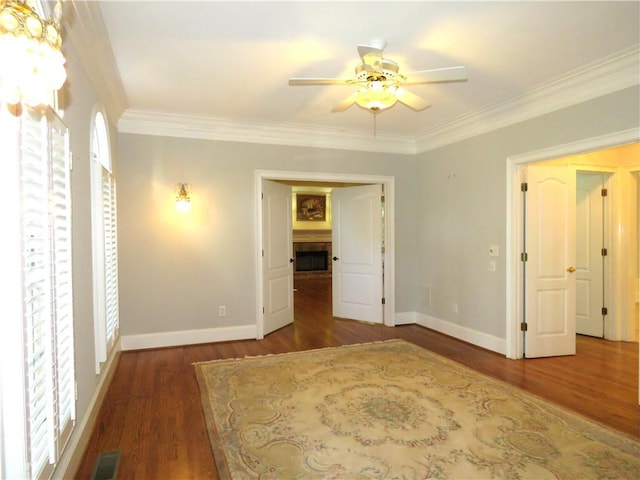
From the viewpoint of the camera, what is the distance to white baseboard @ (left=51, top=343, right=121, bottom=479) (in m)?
1.99

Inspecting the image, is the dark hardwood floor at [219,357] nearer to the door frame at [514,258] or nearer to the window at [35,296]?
the door frame at [514,258]

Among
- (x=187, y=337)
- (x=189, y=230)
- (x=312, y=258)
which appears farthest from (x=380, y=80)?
(x=312, y=258)

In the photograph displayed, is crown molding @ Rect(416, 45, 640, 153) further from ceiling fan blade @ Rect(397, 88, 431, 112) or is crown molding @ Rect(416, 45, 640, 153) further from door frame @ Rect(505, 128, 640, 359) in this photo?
ceiling fan blade @ Rect(397, 88, 431, 112)

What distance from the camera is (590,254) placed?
4988mm

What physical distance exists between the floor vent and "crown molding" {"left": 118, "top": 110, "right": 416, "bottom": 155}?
134 inches

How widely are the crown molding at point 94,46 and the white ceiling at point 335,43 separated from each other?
0.07m

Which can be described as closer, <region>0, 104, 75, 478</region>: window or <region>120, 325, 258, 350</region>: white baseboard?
<region>0, 104, 75, 478</region>: window

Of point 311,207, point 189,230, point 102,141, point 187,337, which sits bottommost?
point 187,337

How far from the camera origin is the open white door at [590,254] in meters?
4.89

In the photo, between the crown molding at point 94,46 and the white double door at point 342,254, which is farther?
the white double door at point 342,254

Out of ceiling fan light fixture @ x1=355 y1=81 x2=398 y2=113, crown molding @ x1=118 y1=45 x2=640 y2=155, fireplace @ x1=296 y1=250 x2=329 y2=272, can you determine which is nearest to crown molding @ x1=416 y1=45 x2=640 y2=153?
crown molding @ x1=118 y1=45 x2=640 y2=155

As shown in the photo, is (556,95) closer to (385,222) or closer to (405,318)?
(385,222)

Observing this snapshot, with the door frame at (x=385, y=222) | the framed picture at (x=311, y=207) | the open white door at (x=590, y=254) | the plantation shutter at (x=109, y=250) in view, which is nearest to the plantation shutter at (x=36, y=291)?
the plantation shutter at (x=109, y=250)

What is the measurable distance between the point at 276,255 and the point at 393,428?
3101 millimetres
